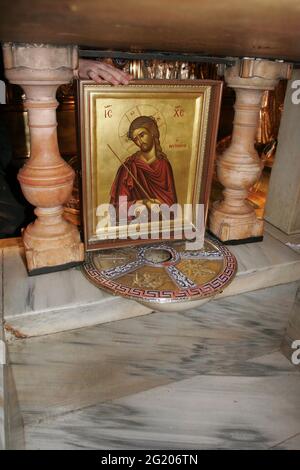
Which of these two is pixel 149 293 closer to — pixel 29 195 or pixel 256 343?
pixel 29 195

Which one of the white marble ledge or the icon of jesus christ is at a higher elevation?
the icon of jesus christ

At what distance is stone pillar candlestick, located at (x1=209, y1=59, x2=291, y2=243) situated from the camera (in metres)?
1.41

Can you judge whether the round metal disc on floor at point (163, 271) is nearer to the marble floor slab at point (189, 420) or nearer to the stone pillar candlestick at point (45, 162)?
the stone pillar candlestick at point (45, 162)

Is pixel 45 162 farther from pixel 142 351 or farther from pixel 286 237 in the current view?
pixel 286 237

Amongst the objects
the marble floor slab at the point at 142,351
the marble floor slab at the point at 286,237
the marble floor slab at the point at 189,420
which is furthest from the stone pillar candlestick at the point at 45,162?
the marble floor slab at the point at 286,237

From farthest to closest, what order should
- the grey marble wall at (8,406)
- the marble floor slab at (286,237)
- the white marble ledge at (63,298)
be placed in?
the marble floor slab at (286,237) < the white marble ledge at (63,298) < the grey marble wall at (8,406)

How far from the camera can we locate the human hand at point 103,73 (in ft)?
4.03

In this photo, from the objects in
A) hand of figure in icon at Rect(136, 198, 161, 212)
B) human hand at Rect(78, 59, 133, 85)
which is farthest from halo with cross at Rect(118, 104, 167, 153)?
hand of figure in icon at Rect(136, 198, 161, 212)

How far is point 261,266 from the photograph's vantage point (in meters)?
1.55

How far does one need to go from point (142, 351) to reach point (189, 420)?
0.33 meters

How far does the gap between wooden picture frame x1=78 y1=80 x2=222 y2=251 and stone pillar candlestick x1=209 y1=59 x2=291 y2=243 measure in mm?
95

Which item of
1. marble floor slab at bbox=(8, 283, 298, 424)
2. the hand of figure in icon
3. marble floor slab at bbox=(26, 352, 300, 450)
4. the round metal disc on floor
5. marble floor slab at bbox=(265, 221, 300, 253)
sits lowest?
marble floor slab at bbox=(26, 352, 300, 450)

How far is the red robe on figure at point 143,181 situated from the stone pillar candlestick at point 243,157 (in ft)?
0.88

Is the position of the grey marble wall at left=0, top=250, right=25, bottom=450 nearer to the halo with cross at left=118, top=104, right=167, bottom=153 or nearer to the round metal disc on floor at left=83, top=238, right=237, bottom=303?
the round metal disc on floor at left=83, top=238, right=237, bottom=303
